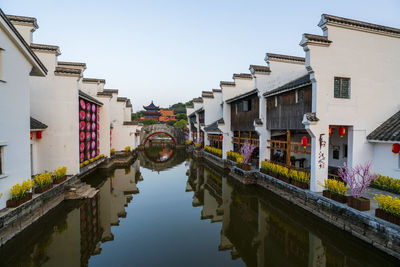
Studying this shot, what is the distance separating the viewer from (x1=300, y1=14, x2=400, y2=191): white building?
10.3 meters

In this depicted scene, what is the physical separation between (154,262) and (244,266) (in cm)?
281

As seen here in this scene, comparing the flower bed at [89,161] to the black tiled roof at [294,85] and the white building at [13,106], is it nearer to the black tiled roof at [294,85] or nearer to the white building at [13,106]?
the white building at [13,106]

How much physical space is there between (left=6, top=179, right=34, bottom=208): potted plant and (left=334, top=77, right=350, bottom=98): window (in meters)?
14.3

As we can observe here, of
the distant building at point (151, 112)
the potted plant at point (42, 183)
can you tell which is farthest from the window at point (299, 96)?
the distant building at point (151, 112)

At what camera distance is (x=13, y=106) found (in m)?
8.59

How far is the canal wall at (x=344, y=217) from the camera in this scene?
6.60m

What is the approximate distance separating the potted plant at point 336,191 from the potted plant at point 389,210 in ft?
4.95

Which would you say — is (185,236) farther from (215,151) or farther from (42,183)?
(215,151)

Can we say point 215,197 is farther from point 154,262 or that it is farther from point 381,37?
point 381,37

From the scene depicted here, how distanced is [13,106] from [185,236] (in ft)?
28.1

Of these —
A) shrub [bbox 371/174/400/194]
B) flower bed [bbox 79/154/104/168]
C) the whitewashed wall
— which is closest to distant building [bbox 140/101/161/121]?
flower bed [bbox 79/154/104/168]

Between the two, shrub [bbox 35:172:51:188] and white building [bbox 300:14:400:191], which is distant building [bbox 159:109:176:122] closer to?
shrub [bbox 35:172:51:188]

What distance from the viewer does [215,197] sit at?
13727 mm

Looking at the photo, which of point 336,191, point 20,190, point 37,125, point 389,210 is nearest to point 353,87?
point 336,191
